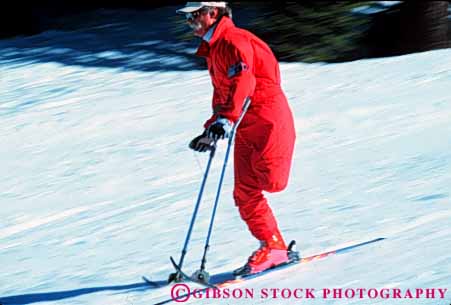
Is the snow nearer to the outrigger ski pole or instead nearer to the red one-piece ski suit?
the outrigger ski pole

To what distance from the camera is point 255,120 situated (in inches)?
227

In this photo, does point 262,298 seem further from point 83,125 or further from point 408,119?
point 83,125

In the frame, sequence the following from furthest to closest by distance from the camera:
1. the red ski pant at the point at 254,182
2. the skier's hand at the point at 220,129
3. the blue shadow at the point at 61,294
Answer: the blue shadow at the point at 61,294 → the red ski pant at the point at 254,182 → the skier's hand at the point at 220,129

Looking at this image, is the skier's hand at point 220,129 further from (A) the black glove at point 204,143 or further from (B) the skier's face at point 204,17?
(B) the skier's face at point 204,17

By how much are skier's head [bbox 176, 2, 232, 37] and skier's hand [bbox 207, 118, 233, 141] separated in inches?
20.4

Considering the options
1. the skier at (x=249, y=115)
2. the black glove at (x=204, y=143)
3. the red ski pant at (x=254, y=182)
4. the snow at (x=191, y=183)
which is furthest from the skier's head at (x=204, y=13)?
the snow at (x=191, y=183)

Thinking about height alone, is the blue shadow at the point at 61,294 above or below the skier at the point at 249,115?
below

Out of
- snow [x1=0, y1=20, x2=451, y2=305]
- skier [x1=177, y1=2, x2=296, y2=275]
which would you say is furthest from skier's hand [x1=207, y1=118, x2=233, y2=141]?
snow [x1=0, y1=20, x2=451, y2=305]

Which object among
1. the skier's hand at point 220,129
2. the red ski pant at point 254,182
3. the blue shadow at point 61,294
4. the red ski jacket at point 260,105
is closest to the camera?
the skier's hand at point 220,129

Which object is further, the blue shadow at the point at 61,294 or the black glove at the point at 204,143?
the blue shadow at the point at 61,294

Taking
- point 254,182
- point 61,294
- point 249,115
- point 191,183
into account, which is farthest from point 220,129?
point 191,183

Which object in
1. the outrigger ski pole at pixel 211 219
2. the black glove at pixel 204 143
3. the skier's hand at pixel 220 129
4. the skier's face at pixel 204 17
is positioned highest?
the skier's face at pixel 204 17

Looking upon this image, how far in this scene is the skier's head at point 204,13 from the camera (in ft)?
18.5

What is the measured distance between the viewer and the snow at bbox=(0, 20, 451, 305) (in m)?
6.21
